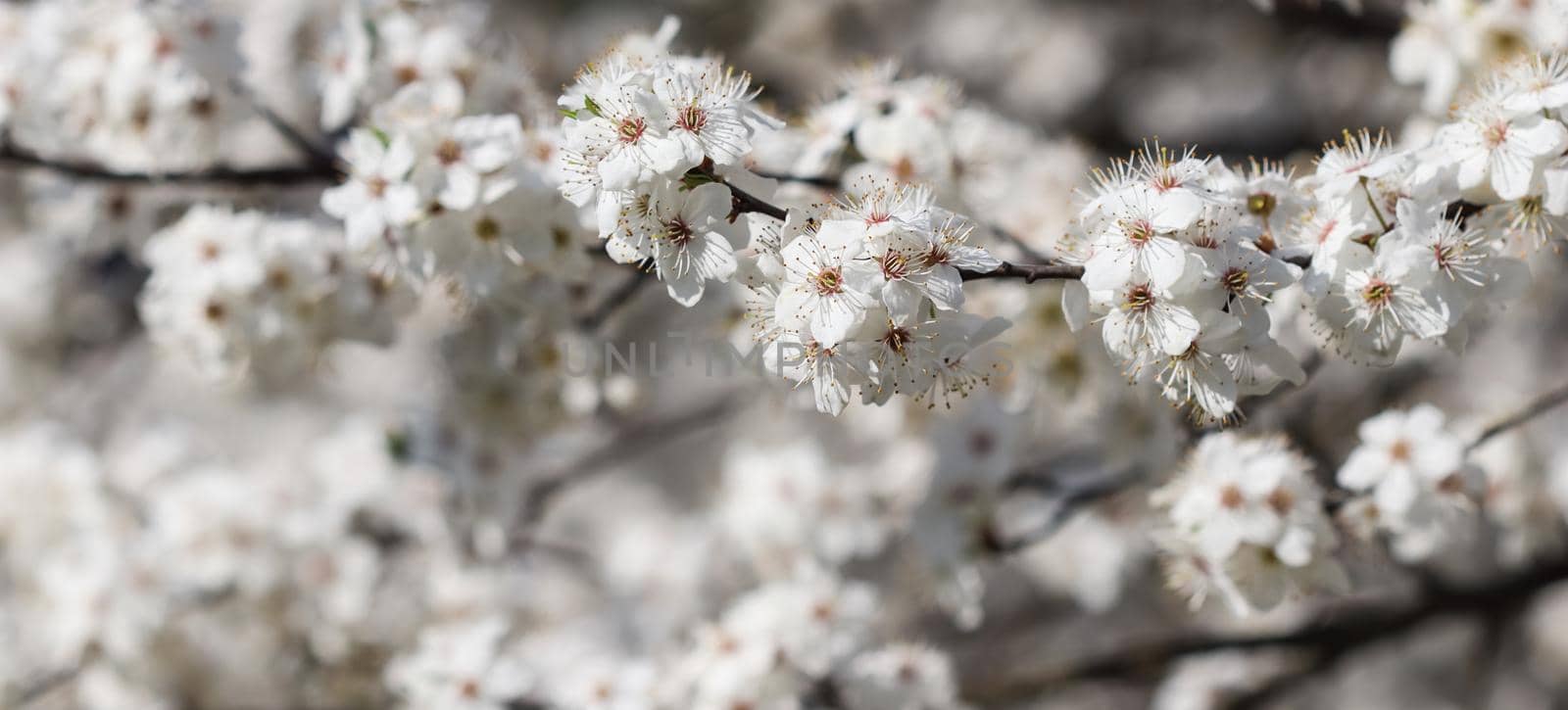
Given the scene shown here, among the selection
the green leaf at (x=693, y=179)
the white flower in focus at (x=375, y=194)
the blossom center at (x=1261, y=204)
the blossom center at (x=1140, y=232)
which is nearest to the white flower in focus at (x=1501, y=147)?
the blossom center at (x=1261, y=204)

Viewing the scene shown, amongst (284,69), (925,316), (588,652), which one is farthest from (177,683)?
(925,316)

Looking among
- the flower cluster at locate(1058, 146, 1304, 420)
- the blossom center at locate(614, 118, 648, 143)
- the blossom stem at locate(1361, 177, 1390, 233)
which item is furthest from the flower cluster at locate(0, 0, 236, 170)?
the blossom stem at locate(1361, 177, 1390, 233)

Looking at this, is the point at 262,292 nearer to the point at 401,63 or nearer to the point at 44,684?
the point at 401,63

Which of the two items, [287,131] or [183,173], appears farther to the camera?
[183,173]

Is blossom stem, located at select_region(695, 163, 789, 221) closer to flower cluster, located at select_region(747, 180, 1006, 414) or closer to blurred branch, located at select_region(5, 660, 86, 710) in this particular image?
flower cluster, located at select_region(747, 180, 1006, 414)

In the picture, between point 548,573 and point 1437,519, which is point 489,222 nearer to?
point 1437,519

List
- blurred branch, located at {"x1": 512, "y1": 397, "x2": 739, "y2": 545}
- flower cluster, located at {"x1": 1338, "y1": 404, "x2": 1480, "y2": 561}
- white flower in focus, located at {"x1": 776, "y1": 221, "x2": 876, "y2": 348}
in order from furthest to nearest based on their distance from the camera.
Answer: blurred branch, located at {"x1": 512, "y1": 397, "x2": 739, "y2": 545}
flower cluster, located at {"x1": 1338, "y1": 404, "x2": 1480, "y2": 561}
white flower in focus, located at {"x1": 776, "y1": 221, "x2": 876, "y2": 348}

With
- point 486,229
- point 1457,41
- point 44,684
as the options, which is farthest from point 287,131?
point 1457,41
